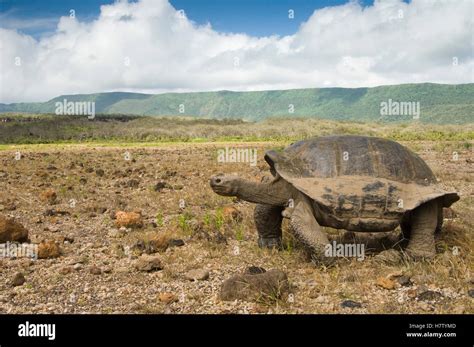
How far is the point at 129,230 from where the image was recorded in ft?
33.2

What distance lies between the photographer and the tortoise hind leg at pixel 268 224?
894 centimetres

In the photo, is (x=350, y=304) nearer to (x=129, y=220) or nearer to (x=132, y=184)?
(x=129, y=220)

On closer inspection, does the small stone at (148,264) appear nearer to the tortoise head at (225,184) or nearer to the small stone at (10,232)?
the tortoise head at (225,184)

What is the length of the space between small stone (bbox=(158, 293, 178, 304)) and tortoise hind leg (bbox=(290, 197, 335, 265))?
2.25 metres

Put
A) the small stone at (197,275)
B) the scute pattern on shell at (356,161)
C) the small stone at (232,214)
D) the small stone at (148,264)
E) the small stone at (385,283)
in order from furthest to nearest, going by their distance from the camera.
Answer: the small stone at (232,214), the scute pattern on shell at (356,161), the small stone at (148,264), the small stone at (197,275), the small stone at (385,283)

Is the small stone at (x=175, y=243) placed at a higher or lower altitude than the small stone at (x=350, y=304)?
higher

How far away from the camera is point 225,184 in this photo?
798cm

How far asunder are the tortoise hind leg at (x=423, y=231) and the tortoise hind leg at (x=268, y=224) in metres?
2.28

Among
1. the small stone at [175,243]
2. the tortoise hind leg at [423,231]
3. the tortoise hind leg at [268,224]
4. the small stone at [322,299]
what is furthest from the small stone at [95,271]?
the tortoise hind leg at [423,231]

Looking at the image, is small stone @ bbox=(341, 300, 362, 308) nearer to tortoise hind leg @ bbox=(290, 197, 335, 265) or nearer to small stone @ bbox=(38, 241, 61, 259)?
tortoise hind leg @ bbox=(290, 197, 335, 265)

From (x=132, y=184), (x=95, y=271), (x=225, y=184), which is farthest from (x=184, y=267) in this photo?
(x=132, y=184)

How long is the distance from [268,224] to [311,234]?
1466mm

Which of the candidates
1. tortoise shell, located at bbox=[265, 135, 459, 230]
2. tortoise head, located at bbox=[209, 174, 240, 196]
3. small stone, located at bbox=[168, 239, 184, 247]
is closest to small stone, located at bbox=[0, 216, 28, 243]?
small stone, located at bbox=[168, 239, 184, 247]

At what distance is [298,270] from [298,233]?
1.87 feet
